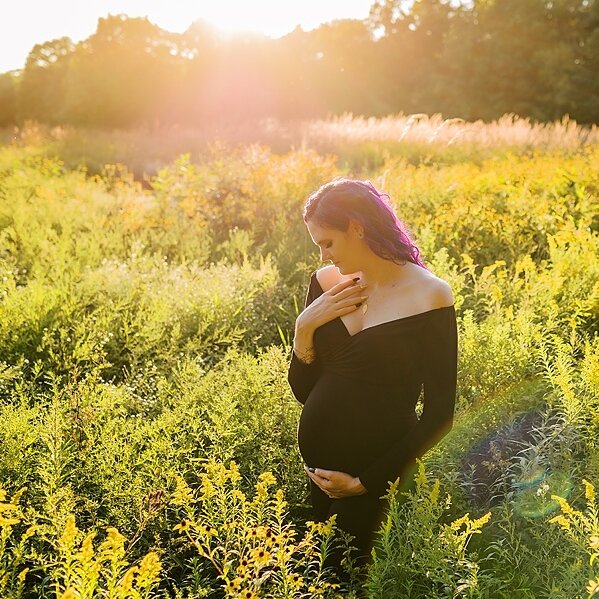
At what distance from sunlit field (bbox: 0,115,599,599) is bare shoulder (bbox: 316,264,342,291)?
81 cm

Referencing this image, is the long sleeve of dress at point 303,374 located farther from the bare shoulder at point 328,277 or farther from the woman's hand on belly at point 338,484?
the woman's hand on belly at point 338,484

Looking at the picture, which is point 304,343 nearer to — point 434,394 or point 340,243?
point 340,243

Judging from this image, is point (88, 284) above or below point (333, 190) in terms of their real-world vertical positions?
below

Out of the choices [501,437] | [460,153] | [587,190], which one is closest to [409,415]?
[501,437]

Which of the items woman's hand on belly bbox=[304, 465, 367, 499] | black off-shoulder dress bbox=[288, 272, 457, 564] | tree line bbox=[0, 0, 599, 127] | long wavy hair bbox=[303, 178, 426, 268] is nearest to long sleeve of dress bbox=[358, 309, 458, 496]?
black off-shoulder dress bbox=[288, 272, 457, 564]

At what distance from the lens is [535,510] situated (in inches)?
103

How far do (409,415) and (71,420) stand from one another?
1.85 metres

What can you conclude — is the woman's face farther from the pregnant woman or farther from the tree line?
the tree line

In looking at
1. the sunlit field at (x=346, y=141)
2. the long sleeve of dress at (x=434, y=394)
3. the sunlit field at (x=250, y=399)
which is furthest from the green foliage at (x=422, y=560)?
the sunlit field at (x=346, y=141)

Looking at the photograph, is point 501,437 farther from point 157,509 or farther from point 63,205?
point 63,205

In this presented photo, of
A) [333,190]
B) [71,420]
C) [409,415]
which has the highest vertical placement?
[333,190]

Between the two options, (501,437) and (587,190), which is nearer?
(501,437)

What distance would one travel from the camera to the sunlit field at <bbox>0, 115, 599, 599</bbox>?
7.45ft

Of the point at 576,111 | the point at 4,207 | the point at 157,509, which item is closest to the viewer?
the point at 157,509
